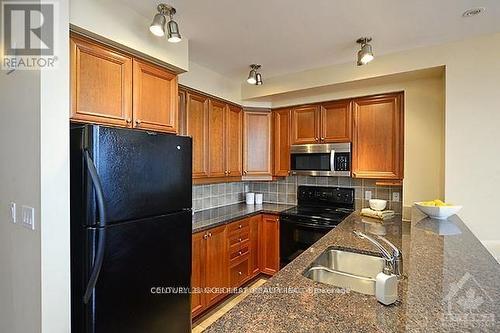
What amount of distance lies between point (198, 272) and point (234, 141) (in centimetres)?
160

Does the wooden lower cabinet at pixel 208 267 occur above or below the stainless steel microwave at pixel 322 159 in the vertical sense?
below

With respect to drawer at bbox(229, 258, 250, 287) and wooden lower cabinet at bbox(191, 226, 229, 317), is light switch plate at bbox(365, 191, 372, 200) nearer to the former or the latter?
drawer at bbox(229, 258, 250, 287)

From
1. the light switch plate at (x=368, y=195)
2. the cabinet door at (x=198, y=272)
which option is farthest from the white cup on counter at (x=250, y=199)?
the light switch plate at (x=368, y=195)

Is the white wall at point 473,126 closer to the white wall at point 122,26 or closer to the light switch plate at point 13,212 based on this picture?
the white wall at point 122,26

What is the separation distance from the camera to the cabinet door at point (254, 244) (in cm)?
317

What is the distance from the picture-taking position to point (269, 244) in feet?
10.7

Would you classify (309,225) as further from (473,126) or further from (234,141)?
(473,126)

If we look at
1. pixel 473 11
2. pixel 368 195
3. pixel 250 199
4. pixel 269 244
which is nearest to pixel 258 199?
pixel 250 199

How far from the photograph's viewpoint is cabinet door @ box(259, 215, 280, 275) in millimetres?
3223

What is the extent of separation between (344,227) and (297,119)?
174cm

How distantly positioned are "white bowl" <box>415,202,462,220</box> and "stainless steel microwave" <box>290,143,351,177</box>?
96 cm

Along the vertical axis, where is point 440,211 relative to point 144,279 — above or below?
above

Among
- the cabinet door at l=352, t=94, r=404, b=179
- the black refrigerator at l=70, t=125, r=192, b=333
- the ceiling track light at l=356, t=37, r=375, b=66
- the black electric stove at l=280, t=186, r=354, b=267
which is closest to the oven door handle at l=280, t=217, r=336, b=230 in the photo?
the black electric stove at l=280, t=186, r=354, b=267

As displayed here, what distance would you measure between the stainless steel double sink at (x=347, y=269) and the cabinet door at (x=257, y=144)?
2.02 metres
